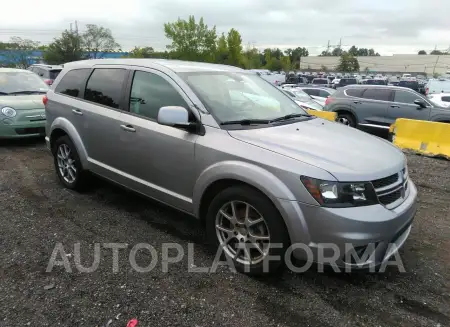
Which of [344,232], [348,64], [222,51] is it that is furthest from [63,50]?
[348,64]

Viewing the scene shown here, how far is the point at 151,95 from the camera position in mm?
3742

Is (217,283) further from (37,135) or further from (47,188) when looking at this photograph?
(37,135)

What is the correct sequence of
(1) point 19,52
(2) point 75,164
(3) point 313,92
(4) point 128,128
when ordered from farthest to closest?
1. (1) point 19,52
2. (3) point 313,92
3. (2) point 75,164
4. (4) point 128,128

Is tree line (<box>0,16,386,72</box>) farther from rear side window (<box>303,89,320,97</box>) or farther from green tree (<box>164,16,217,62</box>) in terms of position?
rear side window (<box>303,89,320,97</box>)

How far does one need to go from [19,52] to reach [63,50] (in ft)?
26.5

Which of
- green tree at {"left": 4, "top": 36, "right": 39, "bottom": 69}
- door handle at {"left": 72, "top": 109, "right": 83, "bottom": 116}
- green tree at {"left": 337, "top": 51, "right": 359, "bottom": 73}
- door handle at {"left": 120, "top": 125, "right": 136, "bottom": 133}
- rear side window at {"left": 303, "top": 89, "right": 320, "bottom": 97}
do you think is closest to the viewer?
door handle at {"left": 120, "top": 125, "right": 136, "bottom": 133}

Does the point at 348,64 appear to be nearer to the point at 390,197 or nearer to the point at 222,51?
the point at 222,51

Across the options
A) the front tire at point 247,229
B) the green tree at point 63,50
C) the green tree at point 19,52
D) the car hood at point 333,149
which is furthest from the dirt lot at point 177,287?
the green tree at point 63,50

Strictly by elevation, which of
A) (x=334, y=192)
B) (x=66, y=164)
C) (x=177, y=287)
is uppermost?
(x=334, y=192)

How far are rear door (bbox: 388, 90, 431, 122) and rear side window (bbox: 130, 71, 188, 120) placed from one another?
27.8 ft

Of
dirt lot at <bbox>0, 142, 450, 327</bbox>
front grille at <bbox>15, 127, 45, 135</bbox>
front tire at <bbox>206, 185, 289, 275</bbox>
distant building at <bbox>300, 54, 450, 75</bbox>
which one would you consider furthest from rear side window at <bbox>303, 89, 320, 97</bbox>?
distant building at <bbox>300, 54, 450, 75</bbox>

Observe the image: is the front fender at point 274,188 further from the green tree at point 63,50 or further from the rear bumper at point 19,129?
the green tree at point 63,50

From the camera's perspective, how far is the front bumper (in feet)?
8.41

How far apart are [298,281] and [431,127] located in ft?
20.5
